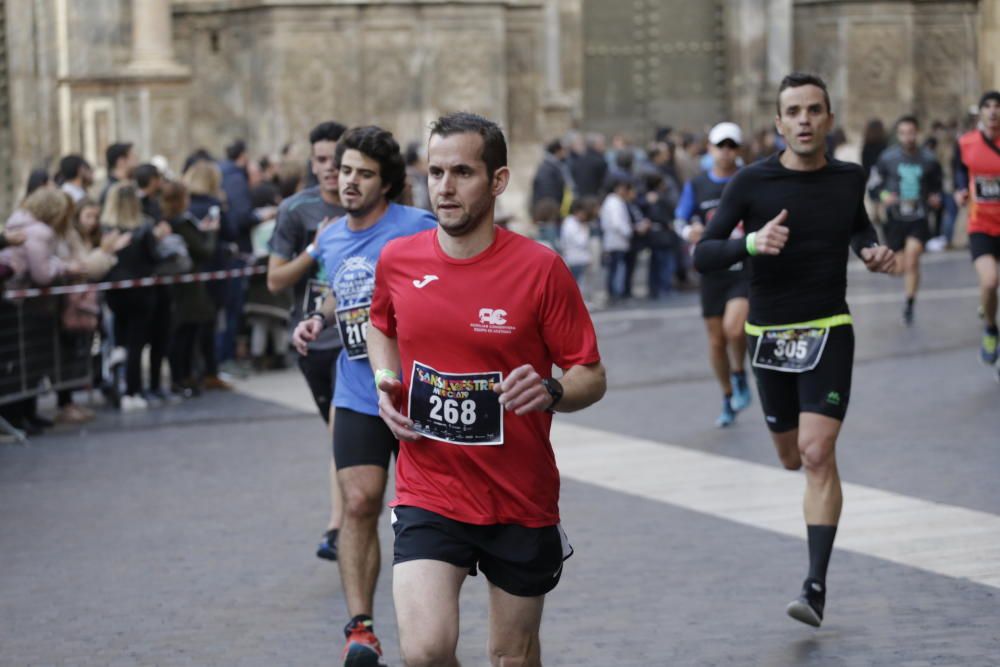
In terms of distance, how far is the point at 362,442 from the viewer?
7375mm

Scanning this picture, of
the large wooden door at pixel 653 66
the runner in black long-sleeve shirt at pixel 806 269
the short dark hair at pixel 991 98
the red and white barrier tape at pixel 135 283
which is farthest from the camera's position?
the large wooden door at pixel 653 66

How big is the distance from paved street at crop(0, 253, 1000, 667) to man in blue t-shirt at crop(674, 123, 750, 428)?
0.28 metres

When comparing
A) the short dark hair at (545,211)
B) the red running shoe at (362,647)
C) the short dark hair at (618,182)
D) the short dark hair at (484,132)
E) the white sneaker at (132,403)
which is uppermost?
the short dark hair at (484,132)

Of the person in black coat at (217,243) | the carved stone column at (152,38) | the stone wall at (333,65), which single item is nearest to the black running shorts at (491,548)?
the person in black coat at (217,243)

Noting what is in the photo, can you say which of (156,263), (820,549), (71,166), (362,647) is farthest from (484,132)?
(71,166)

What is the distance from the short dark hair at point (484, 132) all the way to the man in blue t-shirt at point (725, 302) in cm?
670

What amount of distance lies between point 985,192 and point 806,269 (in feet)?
22.0

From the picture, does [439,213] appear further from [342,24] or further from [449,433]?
[342,24]

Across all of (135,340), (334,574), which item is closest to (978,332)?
(135,340)

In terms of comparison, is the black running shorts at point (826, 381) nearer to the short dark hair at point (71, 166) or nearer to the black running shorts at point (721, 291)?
the black running shorts at point (721, 291)

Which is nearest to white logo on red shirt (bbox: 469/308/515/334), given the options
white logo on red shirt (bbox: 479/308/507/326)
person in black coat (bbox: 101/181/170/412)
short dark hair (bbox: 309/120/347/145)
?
white logo on red shirt (bbox: 479/308/507/326)

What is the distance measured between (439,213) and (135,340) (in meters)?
9.46

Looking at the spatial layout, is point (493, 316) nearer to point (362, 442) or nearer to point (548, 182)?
point (362, 442)

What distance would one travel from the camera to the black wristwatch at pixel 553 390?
17.0 ft
